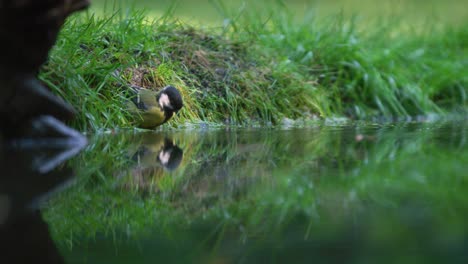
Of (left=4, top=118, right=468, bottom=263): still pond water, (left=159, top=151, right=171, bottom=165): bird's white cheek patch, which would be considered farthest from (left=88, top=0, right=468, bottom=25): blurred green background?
(left=4, top=118, right=468, bottom=263): still pond water

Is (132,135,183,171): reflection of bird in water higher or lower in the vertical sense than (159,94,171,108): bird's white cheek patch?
lower

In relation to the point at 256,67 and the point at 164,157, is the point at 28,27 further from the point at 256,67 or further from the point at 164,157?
the point at 256,67

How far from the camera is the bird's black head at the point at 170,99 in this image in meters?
4.71

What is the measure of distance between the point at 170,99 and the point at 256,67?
1.71 m

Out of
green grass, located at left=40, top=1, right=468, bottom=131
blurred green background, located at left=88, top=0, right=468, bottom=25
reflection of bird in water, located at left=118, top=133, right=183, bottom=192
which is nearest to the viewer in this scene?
reflection of bird in water, located at left=118, top=133, right=183, bottom=192

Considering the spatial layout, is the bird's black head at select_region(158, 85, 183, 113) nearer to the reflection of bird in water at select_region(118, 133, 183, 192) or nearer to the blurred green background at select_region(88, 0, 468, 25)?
the reflection of bird in water at select_region(118, 133, 183, 192)

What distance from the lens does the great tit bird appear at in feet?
15.5

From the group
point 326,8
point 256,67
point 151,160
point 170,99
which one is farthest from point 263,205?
point 326,8

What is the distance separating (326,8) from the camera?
1396 cm

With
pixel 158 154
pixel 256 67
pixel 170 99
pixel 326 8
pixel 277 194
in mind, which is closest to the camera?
pixel 277 194

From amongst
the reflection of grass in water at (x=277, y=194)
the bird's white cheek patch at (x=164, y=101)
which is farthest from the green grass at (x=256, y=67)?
the reflection of grass in water at (x=277, y=194)

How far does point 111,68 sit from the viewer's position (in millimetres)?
4723

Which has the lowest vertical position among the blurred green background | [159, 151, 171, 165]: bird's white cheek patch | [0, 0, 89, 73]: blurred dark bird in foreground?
[159, 151, 171, 165]: bird's white cheek patch

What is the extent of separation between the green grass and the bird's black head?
0.29 metres
